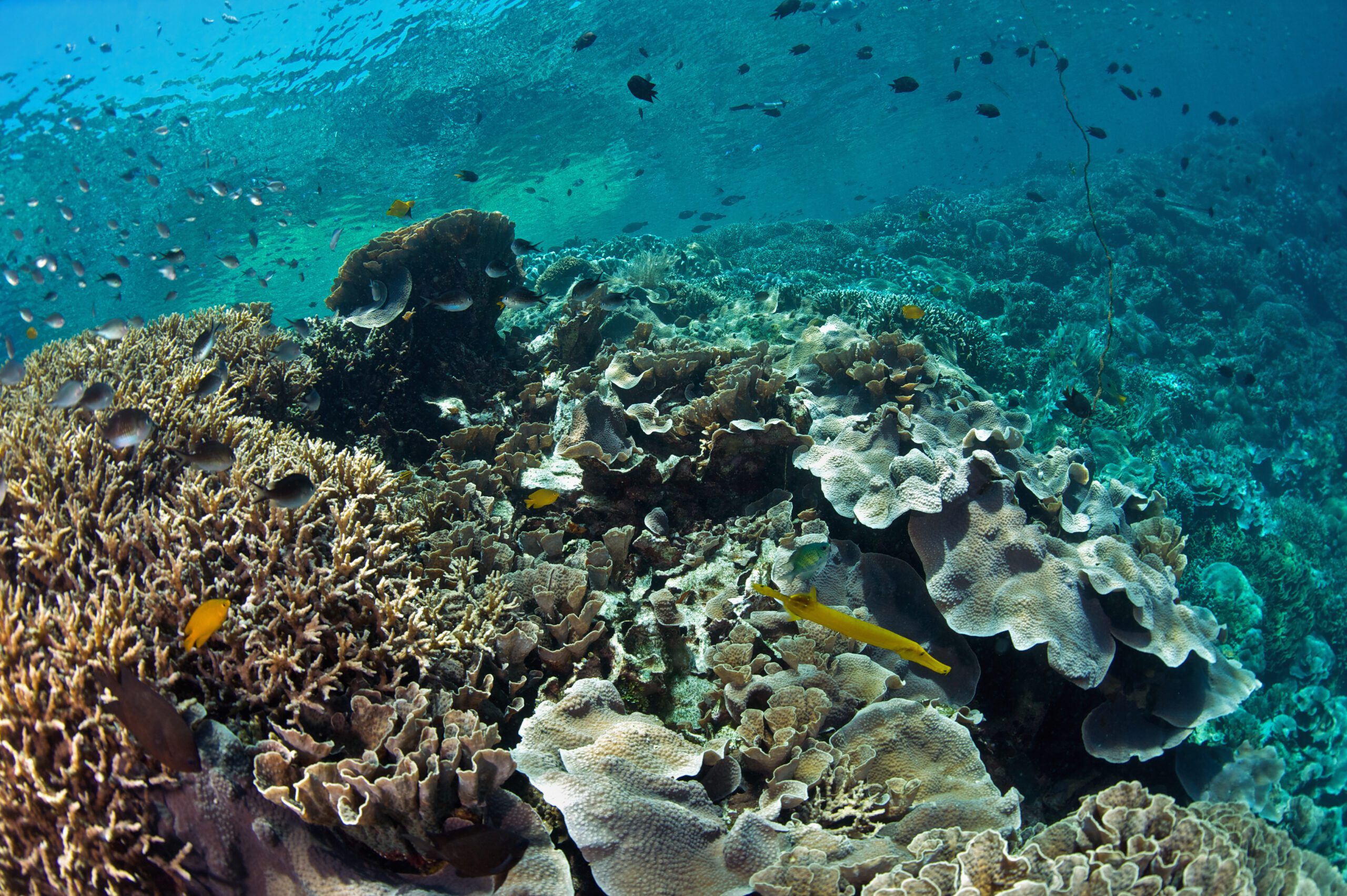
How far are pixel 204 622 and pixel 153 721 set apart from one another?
40 centimetres

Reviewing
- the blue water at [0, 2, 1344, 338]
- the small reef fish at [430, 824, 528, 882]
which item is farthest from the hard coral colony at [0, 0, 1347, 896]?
the blue water at [0, 2, 1344, 338]

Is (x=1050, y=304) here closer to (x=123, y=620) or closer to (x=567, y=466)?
(x=567, y=466)

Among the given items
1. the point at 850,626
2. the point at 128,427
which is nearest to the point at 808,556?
the point at 850,626

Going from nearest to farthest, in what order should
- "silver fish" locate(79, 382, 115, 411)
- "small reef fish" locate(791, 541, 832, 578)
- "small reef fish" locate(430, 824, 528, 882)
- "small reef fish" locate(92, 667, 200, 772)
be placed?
"small reef fish" locate(92, 667, 200, 772) → "small reef fish" locate(430, 824, 528, 882) → "small reef fish" locate(791, 541, 832, 578) → "silver fish" locate(79, 382, 115, 411)

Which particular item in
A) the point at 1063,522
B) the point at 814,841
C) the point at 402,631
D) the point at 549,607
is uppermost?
the point at 402,631

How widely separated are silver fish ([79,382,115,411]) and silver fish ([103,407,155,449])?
1.80ft

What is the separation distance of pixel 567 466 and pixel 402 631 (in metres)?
2.36

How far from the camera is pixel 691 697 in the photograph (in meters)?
3.48

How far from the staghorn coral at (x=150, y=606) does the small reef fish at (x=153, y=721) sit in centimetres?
18

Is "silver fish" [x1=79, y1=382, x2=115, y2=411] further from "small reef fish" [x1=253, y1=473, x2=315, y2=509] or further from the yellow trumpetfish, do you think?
the yellow trumpetfish

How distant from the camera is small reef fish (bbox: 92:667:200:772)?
6.34ft

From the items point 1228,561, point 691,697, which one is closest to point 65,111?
Result: point 691,697

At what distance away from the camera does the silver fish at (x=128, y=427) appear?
11.1ft

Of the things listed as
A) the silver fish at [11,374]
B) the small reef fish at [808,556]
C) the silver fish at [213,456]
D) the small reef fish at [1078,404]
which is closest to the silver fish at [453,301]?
the silver fish at [213,456]
